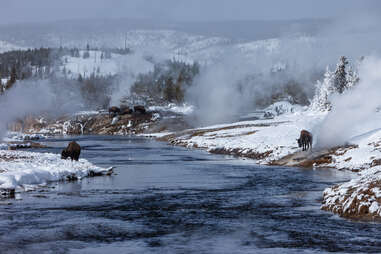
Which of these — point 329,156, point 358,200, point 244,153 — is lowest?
point 358,200

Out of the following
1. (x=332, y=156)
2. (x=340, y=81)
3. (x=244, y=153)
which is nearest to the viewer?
(x=332, y=156)

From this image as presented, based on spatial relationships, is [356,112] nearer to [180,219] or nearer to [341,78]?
[180,219]

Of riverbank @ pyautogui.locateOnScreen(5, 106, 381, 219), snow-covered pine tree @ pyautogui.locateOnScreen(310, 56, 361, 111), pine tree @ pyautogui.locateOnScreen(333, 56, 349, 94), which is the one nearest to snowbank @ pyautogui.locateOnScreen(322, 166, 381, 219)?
riverbank @ pyautogui.locateOnScreen(5, 106, 381, 219)

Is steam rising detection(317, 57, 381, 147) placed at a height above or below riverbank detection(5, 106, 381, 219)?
above

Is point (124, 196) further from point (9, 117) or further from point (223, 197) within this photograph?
point (9, 117)

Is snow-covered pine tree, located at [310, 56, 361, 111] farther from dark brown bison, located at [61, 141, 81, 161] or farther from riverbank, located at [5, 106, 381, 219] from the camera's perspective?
dark brown bison, located at [61, 141, 81, 161]

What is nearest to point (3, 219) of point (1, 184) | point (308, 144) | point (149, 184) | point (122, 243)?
point (122, 243)

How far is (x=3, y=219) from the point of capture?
25609 mm

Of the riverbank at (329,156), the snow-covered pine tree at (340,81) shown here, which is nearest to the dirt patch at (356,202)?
the riverbank at (329,156)

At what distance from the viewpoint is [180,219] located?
26656mm

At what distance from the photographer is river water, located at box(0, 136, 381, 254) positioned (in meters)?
21.0

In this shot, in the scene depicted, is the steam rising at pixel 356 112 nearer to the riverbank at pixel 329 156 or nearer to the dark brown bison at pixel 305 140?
the dark brown bison at pixel 305 140

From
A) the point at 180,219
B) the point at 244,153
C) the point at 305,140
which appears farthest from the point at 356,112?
the point at 180,219

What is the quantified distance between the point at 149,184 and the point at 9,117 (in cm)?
3478
